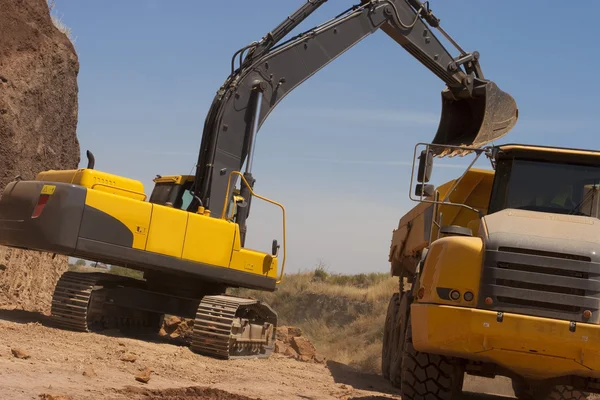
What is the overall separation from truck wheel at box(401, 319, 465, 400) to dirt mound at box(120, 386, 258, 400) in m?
1.86

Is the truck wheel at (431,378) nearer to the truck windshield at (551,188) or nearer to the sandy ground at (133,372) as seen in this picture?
the sandy ground at (133,372)

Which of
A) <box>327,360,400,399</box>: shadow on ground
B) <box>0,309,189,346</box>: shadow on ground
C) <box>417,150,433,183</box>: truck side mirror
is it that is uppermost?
<box>417,150,433,183</box>: truck side mirror

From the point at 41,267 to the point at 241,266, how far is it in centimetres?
567

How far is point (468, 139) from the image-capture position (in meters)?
15.7

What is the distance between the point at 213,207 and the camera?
1352 centimetres

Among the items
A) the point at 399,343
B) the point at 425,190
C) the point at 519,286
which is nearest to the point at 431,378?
the point at 519,286

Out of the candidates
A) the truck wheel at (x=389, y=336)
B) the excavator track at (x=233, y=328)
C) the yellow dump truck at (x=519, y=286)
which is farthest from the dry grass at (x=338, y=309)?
the yellow dump truck at (x=519, y=286)

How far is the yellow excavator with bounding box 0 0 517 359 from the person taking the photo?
1221 cm

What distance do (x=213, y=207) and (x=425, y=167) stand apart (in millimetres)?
4847

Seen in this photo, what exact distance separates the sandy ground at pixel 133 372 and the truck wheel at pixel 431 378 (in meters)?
1.48

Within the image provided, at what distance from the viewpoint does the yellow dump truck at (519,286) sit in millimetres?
8508

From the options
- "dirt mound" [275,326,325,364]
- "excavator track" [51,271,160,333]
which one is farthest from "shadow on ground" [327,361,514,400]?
"excavator track" [51,271,160,333]

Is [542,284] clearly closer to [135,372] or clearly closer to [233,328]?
[135,372]

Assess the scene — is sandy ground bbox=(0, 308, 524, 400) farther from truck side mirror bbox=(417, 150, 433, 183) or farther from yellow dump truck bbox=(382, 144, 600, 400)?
truck side mirror bbox=(417, 150, 433, 183)
